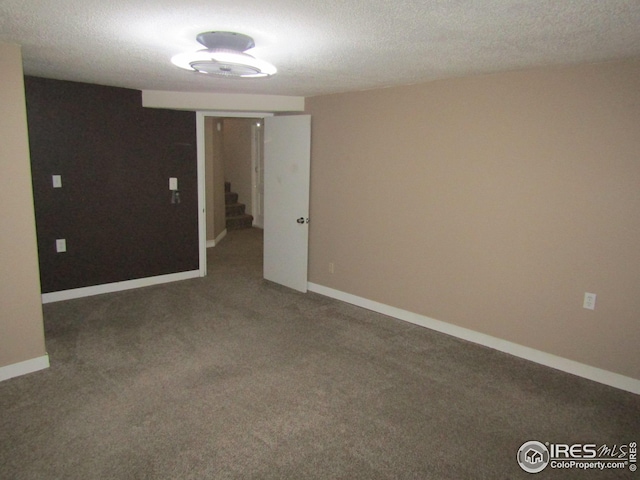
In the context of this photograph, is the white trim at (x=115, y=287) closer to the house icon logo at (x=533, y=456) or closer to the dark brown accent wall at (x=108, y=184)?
the dark brown accent wall at (x=108, y=184)

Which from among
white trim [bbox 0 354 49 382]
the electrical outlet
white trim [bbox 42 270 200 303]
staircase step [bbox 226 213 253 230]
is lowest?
white trim [bbox 0 354 49 382]

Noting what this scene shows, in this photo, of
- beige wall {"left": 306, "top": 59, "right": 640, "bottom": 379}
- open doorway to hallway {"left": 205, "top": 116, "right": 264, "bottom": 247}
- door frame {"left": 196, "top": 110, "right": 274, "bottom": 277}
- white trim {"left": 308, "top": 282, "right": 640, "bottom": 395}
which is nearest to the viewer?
beige wall {"left": 306, "top": 59, "right": 640, "bottom": 379}

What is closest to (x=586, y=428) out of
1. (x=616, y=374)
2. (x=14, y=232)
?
(x=616, y=374)

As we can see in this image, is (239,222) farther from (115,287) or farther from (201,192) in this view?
(115,287)

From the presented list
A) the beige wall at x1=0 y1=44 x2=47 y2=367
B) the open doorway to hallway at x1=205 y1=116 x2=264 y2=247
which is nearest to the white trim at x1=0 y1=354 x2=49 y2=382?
the beige wall at x1=0 y1=44 x2=47 y2=367

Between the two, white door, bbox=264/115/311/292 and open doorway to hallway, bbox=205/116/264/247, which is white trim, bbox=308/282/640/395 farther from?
open doorway to hallway, bbox=205/116/264/247

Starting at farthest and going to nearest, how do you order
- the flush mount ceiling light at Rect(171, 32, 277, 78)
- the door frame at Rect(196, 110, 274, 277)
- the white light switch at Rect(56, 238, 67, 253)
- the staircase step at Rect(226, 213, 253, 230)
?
the staircase step at Rect(226, 213, 253, 230), the door frame at Rect(196, 110, 274, 277), the white light switch at Rect(56, 238, 67, 253), the flush mount ceiling light at Rect(171, 32, 277, 78)

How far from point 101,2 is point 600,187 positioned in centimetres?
317

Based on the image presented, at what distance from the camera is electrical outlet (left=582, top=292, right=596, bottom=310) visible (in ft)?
9.91

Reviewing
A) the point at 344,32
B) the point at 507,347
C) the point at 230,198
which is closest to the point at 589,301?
the point at 507,347

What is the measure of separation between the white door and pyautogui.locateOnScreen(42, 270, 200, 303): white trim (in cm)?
112

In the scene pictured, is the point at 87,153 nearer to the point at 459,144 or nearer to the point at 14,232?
the point at 14,232

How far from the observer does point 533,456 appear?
230 cm

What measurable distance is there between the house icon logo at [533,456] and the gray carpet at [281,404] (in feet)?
0.14
